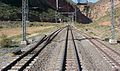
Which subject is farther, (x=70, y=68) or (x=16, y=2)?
(x=16, y=2)

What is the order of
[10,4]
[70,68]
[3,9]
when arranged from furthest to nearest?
1. [10,4]
2. [3,9]
3. [70,68]

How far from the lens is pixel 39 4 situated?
191500 mm

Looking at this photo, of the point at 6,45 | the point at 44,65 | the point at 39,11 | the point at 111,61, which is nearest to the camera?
the point at 44,65

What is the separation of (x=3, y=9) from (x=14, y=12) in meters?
5.01

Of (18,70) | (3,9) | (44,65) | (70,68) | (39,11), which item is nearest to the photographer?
(18,70)

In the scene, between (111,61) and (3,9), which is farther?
(3,9)

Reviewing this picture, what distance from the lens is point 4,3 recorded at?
15512 cm

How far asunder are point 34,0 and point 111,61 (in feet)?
553

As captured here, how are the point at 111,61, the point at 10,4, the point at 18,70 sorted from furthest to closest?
the point at 10,4, the point at 111,61, the point at 18,70

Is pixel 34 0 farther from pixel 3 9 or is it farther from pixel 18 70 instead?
pixel 18 70

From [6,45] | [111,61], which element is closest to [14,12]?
[6,45]

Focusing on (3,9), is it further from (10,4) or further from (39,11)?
(39,11)

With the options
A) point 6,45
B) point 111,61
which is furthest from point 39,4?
point 111,61

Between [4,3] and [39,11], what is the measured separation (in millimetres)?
30777
